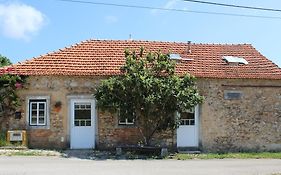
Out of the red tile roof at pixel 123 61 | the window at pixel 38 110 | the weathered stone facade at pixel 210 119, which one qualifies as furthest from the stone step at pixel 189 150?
the window at pixel 38 110

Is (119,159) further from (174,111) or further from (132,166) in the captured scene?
(174,111)

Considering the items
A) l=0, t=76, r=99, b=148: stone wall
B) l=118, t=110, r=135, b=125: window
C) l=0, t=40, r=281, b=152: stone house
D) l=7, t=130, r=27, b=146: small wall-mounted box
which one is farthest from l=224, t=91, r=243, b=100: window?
l=7, t=130, r=27, b=146: small wall-mounted box

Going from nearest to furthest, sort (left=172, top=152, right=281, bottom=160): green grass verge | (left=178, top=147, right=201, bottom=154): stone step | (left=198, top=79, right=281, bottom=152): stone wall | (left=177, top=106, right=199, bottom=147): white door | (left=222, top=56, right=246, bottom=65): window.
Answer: (left=172, top=152, right=281, bottom=160): green grass verge → (left=178, top=147, right=201, bottom=154): stone step → (left=177, top=106, right=199, bottom=147): white door → (left=198, top=79, right=281, bottom=152): stone wall → (left=222, top=56, right=246, bottom=65): window

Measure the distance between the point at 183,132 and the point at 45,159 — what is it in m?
7.46

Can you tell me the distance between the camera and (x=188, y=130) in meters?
22.2

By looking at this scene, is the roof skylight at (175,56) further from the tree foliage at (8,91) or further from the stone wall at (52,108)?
the tree foliage at (8,91)

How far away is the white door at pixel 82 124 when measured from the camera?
833 inches

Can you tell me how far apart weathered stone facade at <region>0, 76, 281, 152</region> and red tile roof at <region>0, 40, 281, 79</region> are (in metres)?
0.39

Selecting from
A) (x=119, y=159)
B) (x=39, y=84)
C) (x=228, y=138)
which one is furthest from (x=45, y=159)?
(x=228, y=138)

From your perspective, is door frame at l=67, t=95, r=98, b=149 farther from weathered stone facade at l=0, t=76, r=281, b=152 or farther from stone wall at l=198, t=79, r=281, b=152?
stone wall at l=198, t=79, r=281, b=152

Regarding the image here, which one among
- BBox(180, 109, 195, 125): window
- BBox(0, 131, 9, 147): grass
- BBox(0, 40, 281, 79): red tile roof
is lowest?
BBox(0, 131, 9, 147): grass

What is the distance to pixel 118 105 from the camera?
19.9 m

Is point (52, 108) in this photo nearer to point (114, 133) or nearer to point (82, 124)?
point (82, 124)

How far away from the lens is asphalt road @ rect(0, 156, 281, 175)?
14.7 m
